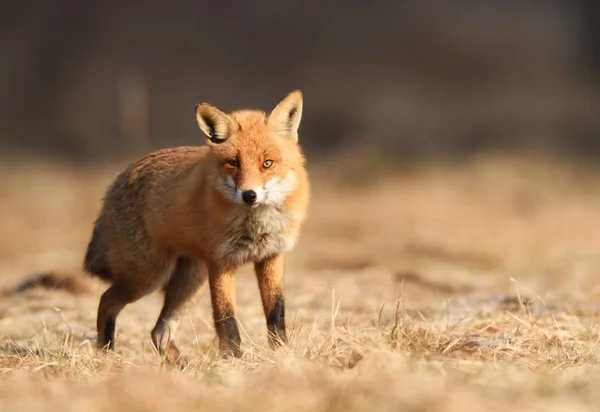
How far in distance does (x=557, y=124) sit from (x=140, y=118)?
7.89m

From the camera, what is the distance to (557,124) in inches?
709

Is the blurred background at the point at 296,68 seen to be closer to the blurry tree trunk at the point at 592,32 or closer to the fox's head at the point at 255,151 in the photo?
the blurry tree trunk at the point at 592,32

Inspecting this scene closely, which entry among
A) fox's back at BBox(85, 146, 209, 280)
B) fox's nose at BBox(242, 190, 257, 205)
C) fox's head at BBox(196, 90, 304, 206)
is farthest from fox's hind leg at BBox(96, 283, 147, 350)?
fox's nose at BBox(242, 190, 257, 205)

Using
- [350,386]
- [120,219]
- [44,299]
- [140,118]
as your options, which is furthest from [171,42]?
[350,386]

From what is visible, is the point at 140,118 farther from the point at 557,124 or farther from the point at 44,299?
the point at 44,299

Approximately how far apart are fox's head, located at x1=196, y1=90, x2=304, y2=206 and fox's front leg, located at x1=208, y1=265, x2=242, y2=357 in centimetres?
55

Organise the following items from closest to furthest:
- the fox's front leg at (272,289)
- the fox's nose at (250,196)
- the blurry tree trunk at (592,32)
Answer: the fox's nose at (250,196) < the fox's front leg at (272,289) < the blurry tree trunk at (592,32)

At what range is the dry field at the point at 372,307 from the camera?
3844 millimetres

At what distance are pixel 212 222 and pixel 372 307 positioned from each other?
6.11ft

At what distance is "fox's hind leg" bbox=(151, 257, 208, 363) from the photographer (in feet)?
21.9

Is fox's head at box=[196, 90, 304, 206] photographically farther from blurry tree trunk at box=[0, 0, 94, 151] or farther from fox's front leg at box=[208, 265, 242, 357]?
blurry tree trunk at box=[0, 0, 94, 151]

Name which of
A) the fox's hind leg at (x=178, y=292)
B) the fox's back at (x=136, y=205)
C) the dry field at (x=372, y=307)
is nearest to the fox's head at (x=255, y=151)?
the fox's back at (x=136, y=205)

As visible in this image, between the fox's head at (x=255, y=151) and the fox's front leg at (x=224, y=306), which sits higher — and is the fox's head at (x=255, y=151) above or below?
above

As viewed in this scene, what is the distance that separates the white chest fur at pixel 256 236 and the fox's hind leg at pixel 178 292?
909mm
